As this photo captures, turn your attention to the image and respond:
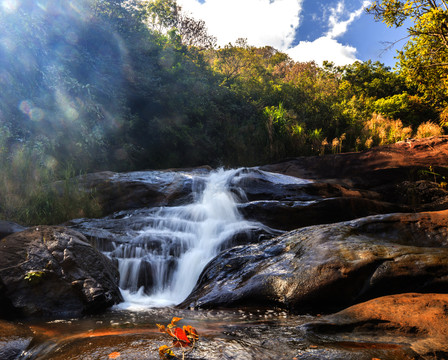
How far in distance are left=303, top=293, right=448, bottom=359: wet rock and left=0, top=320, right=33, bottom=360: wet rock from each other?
192cm

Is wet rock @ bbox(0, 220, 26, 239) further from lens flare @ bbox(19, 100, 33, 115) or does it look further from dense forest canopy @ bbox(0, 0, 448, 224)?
lens flare @ bbox(19, 100, 33, 115)

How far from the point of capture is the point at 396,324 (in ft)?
7.20

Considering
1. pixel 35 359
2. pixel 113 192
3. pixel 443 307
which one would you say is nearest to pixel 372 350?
pixel 443 307

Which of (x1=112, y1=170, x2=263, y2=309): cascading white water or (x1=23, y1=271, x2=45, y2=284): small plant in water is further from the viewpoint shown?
(x1=112, y1=170, x2=263, y2=309): cascading white water

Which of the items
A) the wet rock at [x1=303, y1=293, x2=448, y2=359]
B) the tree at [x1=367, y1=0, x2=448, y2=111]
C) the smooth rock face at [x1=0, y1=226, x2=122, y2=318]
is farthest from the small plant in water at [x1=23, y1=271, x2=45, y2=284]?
the tree at [x1=367, y1=0, x2=448, y2=111]

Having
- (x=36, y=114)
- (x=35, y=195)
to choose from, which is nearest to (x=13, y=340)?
(x=35, y=195)

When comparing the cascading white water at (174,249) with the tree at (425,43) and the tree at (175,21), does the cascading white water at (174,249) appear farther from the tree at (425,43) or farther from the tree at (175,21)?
the tree at (175,21)

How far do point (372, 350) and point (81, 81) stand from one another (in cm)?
1140

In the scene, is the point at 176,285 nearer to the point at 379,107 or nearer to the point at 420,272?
the point at 420,272

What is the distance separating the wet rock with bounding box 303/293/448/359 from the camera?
6.42 ft

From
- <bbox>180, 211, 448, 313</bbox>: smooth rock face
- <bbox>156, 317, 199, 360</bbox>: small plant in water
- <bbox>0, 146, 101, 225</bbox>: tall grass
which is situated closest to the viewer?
<bbox>156, 317, 199, 360</bbox>: small plant in water

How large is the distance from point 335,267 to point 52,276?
9.69ft

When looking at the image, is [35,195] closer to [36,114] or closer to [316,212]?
[36,114]

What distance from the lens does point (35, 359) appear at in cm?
195
